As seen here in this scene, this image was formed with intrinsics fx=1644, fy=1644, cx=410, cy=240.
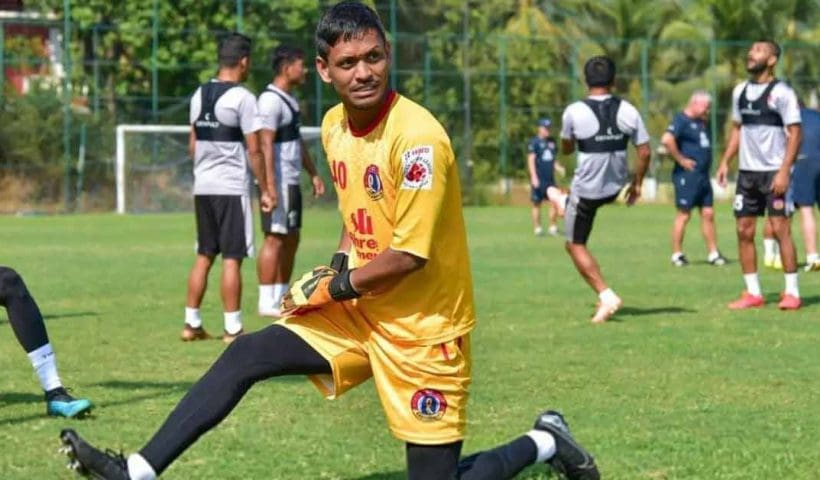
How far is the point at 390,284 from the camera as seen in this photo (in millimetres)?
5695

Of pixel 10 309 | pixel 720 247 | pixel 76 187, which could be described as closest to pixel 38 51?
pixel 76 187

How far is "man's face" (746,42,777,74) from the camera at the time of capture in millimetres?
13938

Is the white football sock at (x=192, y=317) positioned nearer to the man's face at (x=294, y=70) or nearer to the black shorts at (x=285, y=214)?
the black shorts at (x=285, y=214)

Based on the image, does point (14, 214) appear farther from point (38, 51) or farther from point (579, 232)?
point (579, 232)

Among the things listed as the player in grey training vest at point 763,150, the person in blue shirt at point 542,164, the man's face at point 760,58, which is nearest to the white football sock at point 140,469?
the player in grey training vest at point 763,150

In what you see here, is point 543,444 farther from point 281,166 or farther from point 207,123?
point 281,166

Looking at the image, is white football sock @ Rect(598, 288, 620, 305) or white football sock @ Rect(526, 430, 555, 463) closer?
white football sock @ Rect(526, 430, 555, 463)

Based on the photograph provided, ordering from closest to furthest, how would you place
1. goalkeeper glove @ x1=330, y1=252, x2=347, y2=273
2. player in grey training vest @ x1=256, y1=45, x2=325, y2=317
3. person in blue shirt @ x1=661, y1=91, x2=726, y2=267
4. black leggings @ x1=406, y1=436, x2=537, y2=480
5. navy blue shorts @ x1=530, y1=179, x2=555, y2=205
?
black leggings @ x1=406, y1=436, x2=537, y2=480 < goalkeeper glove @ x1=330, y1=252, x2=347, y2=273 < player in grey training vest @ x1=256, y1=45, x2=325, y2=317 < person in blue shirt @ x1=661, y1=91, x2=726, y2=267 < navy blue shorts @ x1=530, y1=179, x2=555, y2=205

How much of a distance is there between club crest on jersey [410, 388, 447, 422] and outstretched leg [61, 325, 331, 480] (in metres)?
0.42

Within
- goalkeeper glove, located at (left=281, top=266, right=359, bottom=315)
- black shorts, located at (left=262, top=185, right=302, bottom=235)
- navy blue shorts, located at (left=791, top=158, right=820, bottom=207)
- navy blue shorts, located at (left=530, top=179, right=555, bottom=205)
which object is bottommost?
navy blue shorts, located at (left=530, top=179, right=555, bottom=205)

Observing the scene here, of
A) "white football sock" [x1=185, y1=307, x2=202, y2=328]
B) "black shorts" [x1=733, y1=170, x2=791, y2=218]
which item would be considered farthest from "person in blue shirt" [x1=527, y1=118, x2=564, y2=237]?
"white football sock" [x1=185, y1=307, x2=202, y2=328]

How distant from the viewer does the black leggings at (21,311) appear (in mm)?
8422

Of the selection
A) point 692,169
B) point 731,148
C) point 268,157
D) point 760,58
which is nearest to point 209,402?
point 268,157

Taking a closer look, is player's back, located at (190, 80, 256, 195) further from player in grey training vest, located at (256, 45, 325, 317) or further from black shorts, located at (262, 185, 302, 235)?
black shorts, located at (262, 185, 302, 235)
